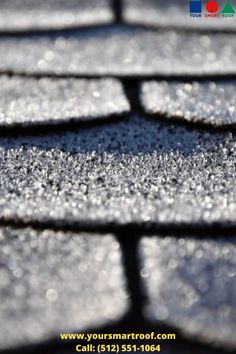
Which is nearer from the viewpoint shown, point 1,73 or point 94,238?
point 94,238

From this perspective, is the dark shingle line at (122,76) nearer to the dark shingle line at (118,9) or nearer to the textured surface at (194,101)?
the textured surface at (194,101)

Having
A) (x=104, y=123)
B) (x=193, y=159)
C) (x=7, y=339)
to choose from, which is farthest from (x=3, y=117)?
(x=7, y=339)

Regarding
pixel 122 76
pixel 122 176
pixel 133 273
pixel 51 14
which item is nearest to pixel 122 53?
pixel 122 76

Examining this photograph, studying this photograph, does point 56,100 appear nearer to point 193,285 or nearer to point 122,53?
point 122,53

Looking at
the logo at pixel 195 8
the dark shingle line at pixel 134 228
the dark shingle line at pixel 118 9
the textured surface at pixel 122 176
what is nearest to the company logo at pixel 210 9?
the logo at pixel 195 8

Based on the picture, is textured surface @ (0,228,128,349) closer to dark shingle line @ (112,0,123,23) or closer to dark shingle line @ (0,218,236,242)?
dark shingle line @ (0,218,236,242)

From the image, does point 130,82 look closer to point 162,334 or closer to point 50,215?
point 50,215
